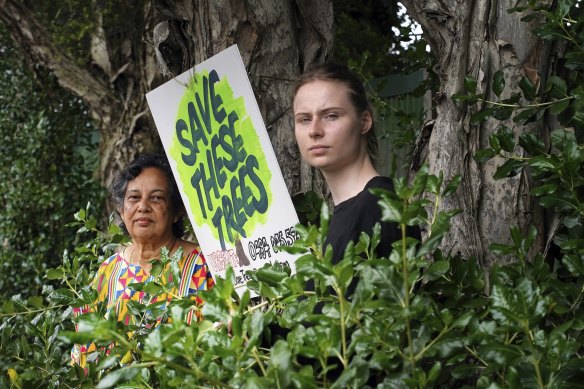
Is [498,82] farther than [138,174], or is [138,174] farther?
[138,174]

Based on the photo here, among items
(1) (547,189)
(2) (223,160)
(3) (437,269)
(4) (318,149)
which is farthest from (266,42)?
(3) (437,269)

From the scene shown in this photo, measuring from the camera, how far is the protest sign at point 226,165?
2.63 meters

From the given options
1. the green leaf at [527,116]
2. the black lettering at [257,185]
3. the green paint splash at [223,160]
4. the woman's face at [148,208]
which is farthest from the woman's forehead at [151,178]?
the green leaf at [527,116]

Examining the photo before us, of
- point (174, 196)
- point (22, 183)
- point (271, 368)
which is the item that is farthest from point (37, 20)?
point (271, 368)

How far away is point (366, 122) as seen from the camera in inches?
95.7

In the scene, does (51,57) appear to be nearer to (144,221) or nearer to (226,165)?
(144,221)

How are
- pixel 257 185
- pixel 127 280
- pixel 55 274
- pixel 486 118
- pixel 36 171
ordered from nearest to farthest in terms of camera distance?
pixel 486 118 < pixel 55 274 < pixel 257 185 < pixel 127 280 < pixel 36 171

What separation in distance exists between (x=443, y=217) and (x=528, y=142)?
556 mm

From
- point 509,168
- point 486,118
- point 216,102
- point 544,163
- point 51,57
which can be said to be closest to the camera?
point 544,163

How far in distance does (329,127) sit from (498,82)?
0.43 meters

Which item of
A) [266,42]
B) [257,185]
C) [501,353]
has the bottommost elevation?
[501,353]

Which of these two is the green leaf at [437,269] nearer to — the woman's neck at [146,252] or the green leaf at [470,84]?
the green leaf at [470,84]

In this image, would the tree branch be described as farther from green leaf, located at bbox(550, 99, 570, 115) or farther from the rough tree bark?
green leaf, located at bbox(550, 99, 570, 115)

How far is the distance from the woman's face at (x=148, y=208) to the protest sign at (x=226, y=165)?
0.54 m
